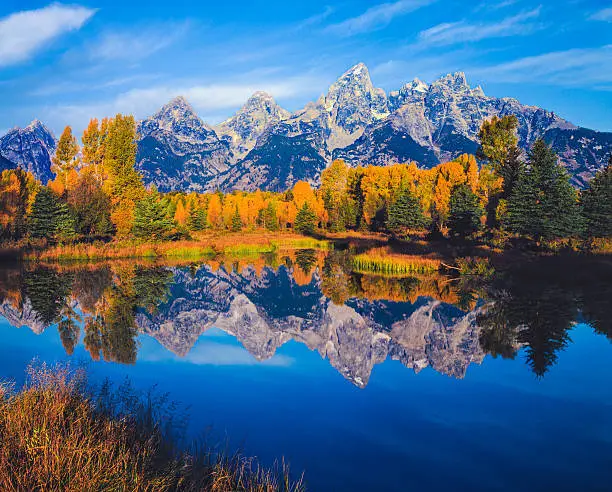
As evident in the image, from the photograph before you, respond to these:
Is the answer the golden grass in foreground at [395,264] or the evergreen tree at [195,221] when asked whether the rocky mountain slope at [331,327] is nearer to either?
the golden grass in foreground at [395,264]

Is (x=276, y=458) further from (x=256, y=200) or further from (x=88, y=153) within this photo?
(x=256, y=200)

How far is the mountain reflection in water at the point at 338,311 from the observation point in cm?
1578

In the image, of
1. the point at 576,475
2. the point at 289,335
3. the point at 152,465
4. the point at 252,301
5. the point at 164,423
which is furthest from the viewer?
the point at 252,301

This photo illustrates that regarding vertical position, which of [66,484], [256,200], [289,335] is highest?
[256,200]

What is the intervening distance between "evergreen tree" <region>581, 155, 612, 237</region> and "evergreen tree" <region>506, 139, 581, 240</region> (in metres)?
4.48

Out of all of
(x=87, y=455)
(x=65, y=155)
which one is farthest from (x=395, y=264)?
(x=65, y=155)

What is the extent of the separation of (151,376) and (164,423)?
391 cm

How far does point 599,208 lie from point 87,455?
153ft

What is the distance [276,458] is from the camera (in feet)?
26.8

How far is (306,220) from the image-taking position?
83.8 metres

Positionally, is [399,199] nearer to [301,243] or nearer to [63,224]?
[301,243]

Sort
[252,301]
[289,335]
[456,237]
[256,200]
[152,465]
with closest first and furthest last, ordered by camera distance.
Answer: [152,465], [289,335], [252,301], [456,237], [256,200]

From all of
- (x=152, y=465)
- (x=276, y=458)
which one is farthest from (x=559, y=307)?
(x=152, y=465)

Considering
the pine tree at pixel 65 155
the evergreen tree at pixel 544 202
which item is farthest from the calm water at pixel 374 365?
the pine tree at pixel 65 155
